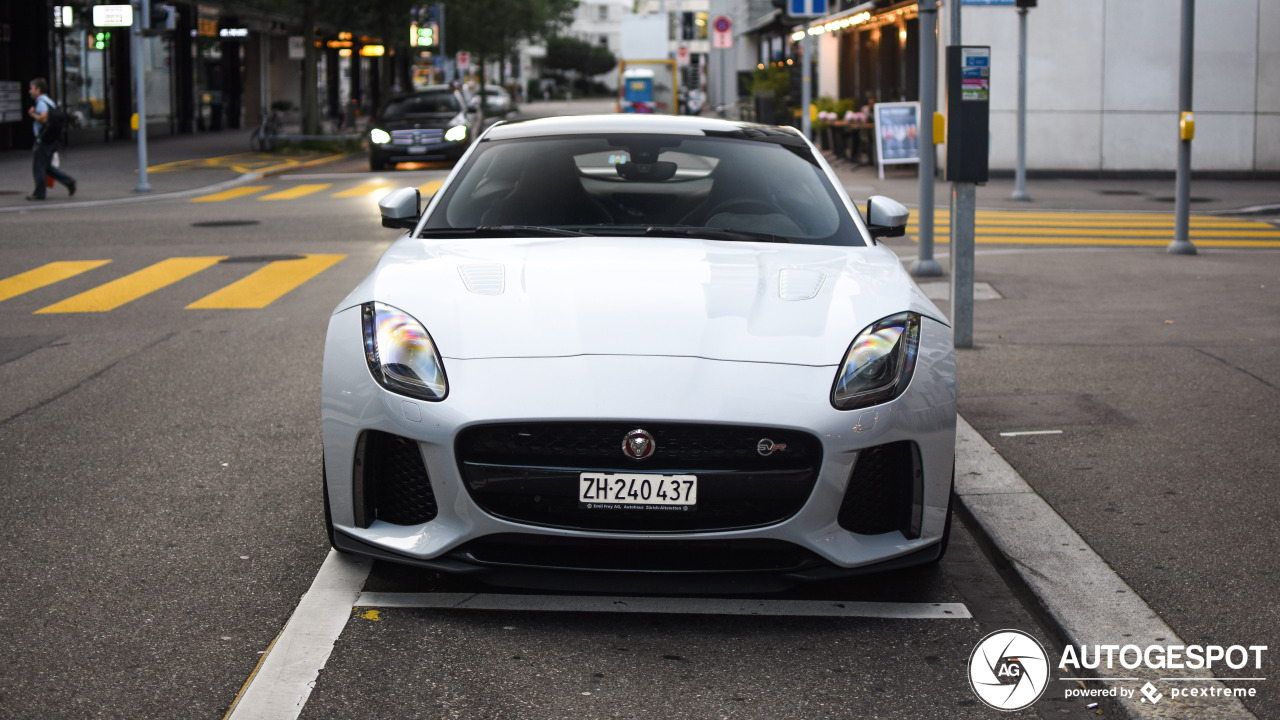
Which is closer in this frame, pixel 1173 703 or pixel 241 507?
pixel 1173 703

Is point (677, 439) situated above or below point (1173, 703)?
above

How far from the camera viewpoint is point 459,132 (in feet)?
88.6

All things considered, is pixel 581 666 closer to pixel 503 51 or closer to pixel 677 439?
Result: pixel 677 439

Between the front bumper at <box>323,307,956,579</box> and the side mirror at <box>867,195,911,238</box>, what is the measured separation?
1.49 meters

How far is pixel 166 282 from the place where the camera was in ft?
39.3

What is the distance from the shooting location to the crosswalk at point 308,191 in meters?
21.2

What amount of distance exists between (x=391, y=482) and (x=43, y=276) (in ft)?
31.2

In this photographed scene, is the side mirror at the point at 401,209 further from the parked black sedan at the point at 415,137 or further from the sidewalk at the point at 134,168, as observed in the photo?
the parked black sedan at the point at 415,137

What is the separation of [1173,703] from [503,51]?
69.7 metres

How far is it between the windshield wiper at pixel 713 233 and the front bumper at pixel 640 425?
1188 millimetres

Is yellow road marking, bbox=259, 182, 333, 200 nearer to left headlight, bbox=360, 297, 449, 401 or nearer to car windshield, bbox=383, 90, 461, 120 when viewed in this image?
car windshield, bbox=383, 90, 461, 120

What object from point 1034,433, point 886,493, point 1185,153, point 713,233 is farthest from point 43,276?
point 1185,153

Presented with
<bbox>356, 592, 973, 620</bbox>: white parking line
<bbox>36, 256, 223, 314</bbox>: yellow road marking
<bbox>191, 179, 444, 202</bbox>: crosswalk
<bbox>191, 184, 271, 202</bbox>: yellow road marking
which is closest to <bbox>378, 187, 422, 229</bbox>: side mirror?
<bbox>356, 592, 973, 620</bbox>: white parking line

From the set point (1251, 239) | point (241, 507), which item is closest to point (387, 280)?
point (241, 507)
